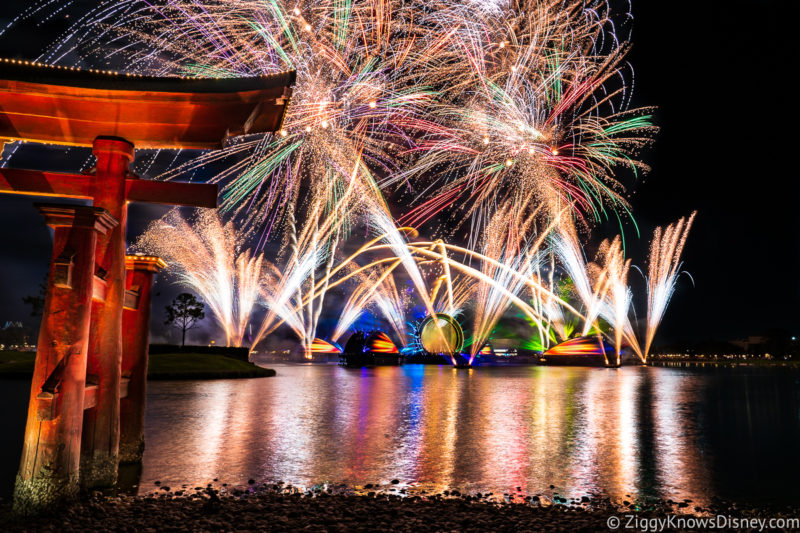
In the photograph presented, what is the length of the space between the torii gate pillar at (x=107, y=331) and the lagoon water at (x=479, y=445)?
88 cm

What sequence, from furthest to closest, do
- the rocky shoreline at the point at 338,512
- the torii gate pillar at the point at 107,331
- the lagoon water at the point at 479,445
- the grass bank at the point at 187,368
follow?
the grass bank at the point at 187,368 < the lagoon water at the point at 479,445 < the torii gate pillar at the point at 107,331 < the rocky shoreline at the point at 338,512

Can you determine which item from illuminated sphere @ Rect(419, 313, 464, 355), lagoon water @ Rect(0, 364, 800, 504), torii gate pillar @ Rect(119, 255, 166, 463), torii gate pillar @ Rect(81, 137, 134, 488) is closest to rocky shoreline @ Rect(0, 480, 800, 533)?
torii gate pillar @ Rect(81, 137, 134, 488)

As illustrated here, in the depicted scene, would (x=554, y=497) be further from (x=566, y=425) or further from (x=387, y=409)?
(x=387, y=409)

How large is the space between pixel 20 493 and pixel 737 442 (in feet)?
48.7

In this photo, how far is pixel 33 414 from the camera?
20.9 ft

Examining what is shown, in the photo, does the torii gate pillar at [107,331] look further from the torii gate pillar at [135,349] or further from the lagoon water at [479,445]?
the torii gate pillar at [135,349]

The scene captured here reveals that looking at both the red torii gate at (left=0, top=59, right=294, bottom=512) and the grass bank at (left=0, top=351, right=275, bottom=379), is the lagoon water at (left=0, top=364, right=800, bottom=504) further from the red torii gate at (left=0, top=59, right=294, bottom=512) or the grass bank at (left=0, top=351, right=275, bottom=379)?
the grass bank at (left=0, top=351, right=275, bottom=379)

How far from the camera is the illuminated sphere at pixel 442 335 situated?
76938 mm

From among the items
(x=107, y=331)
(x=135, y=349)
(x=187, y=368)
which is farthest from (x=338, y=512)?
(x=187, y=368)

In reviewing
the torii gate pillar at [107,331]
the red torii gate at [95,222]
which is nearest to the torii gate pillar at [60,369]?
the red torii gate at [95,222]

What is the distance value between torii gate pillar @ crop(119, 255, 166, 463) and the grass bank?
24.6 m

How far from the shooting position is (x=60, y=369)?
6402mm

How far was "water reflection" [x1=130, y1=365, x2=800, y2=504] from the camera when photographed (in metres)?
9.05

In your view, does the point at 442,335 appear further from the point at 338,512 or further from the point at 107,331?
the point at 338,512
